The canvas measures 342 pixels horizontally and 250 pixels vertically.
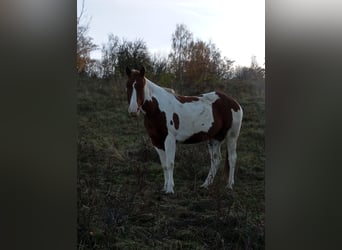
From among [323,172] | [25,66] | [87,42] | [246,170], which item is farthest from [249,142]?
[25,66]

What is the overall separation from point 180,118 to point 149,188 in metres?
0.43

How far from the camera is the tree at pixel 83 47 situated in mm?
2576

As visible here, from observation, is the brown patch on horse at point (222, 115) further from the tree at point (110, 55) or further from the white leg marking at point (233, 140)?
the tree at point (110, 55)

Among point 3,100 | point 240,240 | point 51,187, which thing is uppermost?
point 3,100

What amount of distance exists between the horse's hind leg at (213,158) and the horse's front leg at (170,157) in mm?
184

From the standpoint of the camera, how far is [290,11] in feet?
7.73

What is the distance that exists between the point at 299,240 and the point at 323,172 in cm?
38

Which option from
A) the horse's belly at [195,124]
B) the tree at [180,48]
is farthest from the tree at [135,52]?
the horse's belly at [195,124]

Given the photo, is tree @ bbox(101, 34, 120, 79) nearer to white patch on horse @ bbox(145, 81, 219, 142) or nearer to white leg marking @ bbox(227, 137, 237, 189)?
white patch on horse @ bbox(145, 81, 219, 142)

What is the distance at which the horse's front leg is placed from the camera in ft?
8.61

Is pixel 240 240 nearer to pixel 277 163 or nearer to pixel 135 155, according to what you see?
pixel 277 163

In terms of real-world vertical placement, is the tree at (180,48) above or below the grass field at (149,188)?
above

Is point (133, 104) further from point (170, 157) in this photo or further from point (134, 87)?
point (170, 157)

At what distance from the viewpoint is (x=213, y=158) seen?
8.60 ft
